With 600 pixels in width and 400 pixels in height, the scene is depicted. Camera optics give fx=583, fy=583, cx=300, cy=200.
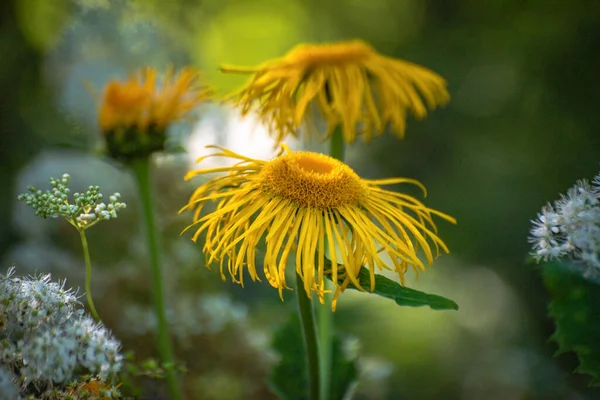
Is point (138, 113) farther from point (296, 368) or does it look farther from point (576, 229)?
point (576, 229)

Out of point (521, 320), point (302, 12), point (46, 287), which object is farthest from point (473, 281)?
point (46, 287)

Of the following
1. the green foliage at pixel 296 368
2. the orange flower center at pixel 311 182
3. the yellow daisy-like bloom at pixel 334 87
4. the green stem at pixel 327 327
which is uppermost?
the yellow daisy-like bloom at pixel 334 87

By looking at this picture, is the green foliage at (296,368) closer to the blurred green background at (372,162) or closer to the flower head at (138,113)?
the blurred green background at (372,162)

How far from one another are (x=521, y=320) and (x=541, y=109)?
577 mm

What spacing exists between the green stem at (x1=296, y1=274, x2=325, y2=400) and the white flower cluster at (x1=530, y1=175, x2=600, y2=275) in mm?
240

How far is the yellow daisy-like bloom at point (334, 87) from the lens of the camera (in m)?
0.78

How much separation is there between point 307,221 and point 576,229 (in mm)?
Result: 267

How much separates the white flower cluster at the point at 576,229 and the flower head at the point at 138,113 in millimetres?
507

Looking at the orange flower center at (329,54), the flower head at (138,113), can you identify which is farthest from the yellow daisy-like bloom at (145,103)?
the orange flower center at (329,54)

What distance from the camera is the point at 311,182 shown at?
59 cm

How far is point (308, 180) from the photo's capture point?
60 cm

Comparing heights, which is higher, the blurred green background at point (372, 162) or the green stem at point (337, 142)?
the green stem at point (337, 142)

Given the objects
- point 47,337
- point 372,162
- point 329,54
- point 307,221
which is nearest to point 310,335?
point 307,221

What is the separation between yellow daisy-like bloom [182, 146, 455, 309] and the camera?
55 centimetres
